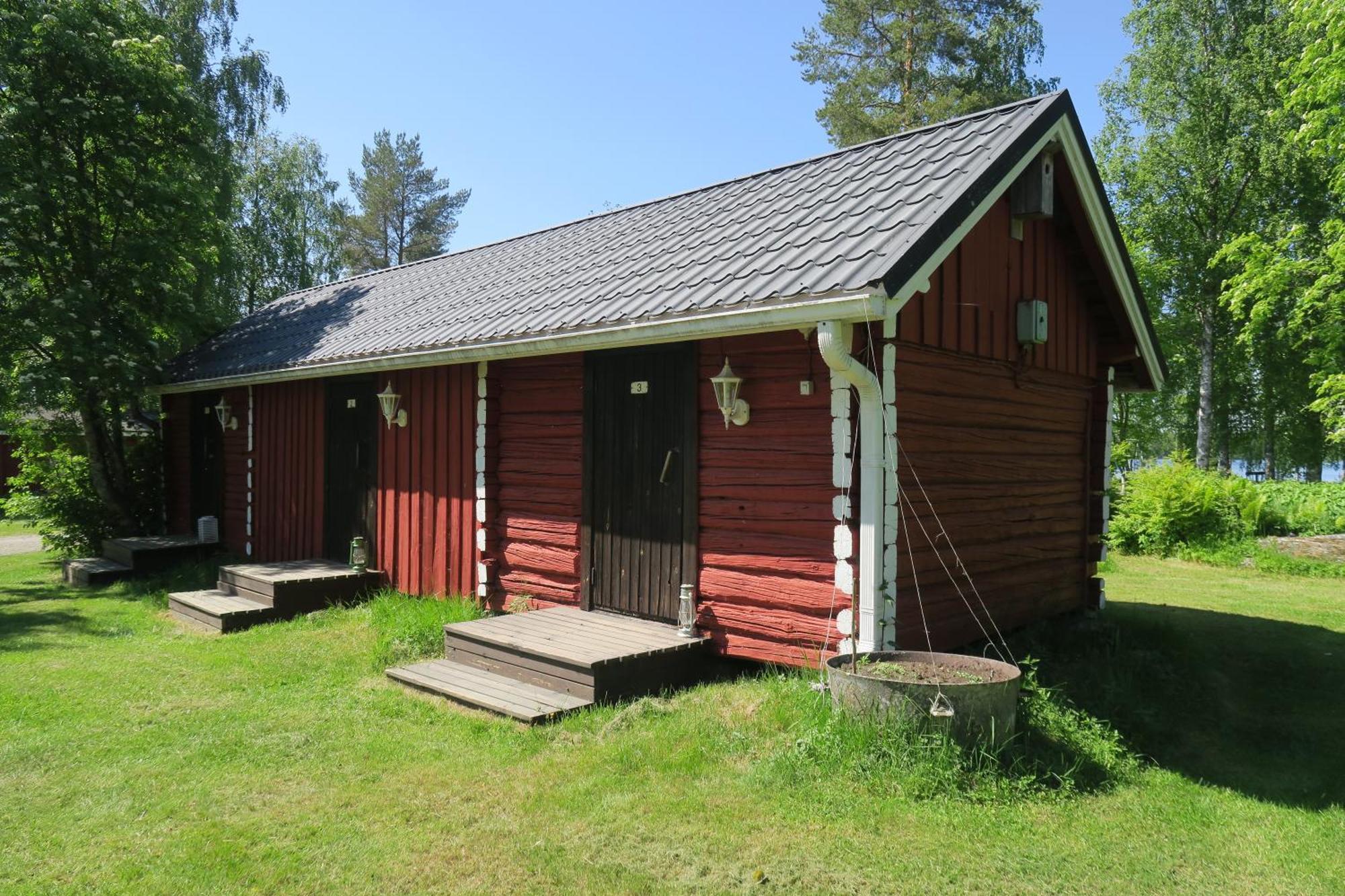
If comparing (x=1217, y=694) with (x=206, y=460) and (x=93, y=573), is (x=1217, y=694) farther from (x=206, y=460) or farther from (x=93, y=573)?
(x=206, y=460)

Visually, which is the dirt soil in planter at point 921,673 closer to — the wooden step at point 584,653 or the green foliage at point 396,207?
the wooden step at point 584,653

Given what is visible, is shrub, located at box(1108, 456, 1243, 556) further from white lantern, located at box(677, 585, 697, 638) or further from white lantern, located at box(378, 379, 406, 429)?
white lantern, located at box(378, 379, 406, 429)

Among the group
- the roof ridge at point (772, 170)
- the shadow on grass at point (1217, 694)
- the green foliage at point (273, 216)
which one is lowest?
the shadow on grass at point (1217, 694)

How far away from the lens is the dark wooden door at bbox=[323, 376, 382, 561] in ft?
32.5

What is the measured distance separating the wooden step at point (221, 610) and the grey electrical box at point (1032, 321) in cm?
749

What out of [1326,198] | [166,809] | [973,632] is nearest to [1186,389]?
[1326,198]

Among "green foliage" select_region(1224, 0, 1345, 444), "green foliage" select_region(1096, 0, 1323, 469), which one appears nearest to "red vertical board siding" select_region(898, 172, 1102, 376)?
"green foliage" select_region(1224, 0, 1345, 444)

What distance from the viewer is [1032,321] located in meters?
7.23

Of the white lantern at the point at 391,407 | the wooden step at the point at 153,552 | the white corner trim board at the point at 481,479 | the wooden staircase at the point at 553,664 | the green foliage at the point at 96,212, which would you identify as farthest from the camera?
the wooden step at the point at 153,552

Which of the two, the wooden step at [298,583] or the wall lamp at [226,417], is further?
the wall lamp at [226,417]

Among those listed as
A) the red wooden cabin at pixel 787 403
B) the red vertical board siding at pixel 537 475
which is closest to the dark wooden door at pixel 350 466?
the red wooden cabin at pixel 787 403

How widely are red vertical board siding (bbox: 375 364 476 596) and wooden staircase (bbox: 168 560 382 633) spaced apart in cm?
49

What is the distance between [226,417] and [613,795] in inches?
402

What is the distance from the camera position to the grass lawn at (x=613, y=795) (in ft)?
12.3
